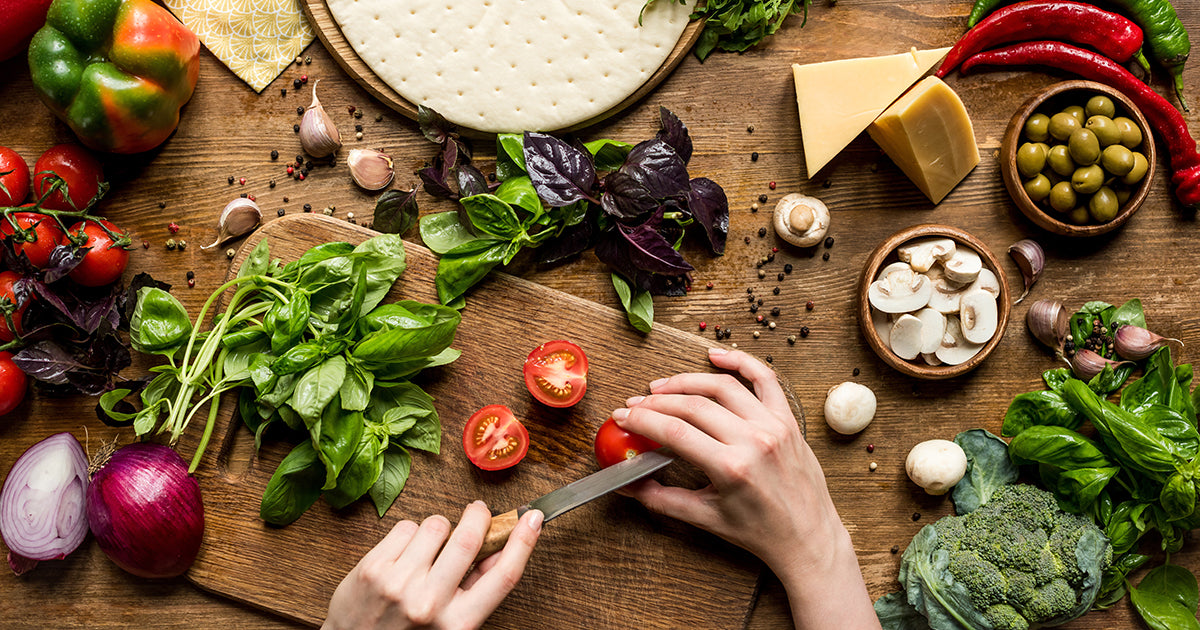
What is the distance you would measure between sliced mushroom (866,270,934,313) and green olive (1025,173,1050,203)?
0.37 m

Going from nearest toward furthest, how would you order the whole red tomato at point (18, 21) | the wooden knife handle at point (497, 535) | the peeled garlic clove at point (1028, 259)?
the wooden knife handle at point (497, 535), the whole red tomato at point (18, 21), the peeled garlic clove at point (1028, 259)

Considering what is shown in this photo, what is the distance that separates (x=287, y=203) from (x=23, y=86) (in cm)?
75

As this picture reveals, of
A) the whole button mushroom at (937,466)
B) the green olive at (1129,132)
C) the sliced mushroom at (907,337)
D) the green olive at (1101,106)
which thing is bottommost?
the whole button mushroom at (937,466)

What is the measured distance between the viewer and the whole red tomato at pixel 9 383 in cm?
172

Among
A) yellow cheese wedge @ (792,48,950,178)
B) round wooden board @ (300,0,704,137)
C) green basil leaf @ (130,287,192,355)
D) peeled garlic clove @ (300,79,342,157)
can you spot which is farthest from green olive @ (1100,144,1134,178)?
green basil leaf @ (130,287,192,355)

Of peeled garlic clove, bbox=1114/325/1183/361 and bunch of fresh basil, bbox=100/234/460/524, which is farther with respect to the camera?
peeled garlic clove, bbox=1114/325/1183/361

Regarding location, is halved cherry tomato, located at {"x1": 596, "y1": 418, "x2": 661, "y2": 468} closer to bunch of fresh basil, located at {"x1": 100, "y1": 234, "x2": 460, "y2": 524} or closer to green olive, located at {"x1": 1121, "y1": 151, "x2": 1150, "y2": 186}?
bunch of fresh basil, located at {"x1": 100, "y1": 234, "x2": 460, "y2": 524}

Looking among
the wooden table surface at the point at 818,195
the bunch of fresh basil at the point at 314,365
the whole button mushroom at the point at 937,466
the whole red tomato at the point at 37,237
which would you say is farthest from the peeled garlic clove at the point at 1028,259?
the whole red tomato at the point at 37,237

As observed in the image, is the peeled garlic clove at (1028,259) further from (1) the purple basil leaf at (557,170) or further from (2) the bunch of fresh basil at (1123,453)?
(1) the purple basil leaf at (557,170)

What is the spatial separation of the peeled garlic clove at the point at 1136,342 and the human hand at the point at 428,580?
162 cm

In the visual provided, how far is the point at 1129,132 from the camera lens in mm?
1778

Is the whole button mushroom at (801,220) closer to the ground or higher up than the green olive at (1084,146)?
closer to the ground

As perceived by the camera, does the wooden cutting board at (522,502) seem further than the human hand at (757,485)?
Yes

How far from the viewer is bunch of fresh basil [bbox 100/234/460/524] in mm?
1581
